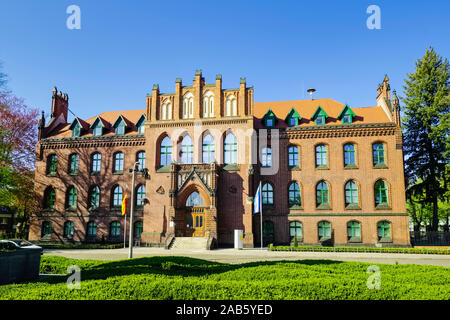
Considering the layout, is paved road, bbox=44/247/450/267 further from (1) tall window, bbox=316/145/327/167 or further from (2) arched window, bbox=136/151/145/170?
(2) arched window, bbox=136/151/145/170

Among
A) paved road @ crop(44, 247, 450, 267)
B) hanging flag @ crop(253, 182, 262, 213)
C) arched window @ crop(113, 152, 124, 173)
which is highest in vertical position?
arched window @ crop(113, 152, 124, 173)

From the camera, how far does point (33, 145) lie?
1399 inches

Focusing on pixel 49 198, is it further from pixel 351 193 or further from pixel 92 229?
pixel 351 193

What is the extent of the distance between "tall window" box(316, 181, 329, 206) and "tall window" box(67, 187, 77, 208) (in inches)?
976

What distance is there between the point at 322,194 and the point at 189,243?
43.0 ft

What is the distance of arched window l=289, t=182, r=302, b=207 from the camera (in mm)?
29978

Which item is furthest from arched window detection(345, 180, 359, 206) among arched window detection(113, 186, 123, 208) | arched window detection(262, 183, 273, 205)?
arched window detection(113, 186, 123, 208)

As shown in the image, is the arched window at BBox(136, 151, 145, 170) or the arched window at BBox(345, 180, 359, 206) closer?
the arched window at BBox(345, 180, 359, 206)

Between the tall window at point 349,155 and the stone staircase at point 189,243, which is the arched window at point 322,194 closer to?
the tall window at point 349,155

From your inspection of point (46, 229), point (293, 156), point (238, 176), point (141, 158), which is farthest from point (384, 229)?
point (46, 229)

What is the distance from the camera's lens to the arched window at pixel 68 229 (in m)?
32.8

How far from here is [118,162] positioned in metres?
33.5

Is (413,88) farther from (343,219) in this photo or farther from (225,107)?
(225,107)
